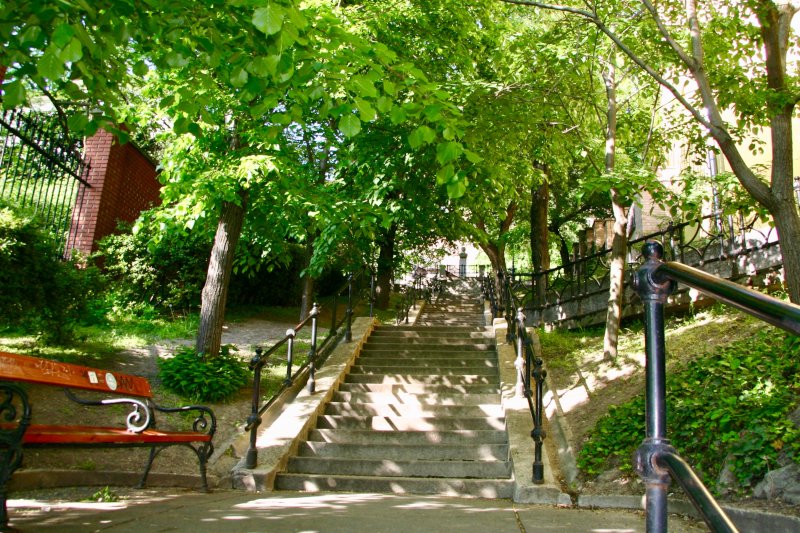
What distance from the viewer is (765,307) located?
1232mm

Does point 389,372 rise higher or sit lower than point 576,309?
lower

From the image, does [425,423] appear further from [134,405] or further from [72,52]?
[72,52]

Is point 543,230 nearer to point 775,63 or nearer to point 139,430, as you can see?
point 775,63

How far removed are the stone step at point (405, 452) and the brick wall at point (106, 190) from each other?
7.95m

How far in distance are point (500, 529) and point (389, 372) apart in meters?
5.17

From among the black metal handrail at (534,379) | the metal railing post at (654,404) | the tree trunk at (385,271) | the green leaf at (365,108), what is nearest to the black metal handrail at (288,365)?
the black metal handrail at (534,379)

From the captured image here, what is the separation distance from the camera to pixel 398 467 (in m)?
6.32

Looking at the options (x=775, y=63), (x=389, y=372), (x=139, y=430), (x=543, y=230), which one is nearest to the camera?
(x=139, y=430)

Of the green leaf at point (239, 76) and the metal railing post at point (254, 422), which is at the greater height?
the green leaf at point (239, 76)

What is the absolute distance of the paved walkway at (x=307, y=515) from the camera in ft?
12.6

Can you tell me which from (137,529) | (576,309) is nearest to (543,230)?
(576,309)

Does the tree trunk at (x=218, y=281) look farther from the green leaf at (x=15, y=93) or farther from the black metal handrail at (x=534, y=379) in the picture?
the green leaf at (x=15, y=93)

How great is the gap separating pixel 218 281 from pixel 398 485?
453 cm

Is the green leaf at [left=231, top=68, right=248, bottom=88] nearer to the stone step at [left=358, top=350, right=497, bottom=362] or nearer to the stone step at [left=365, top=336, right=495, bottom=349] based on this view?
the stone step at [left=358, top=350, right=497, bottom=362]
